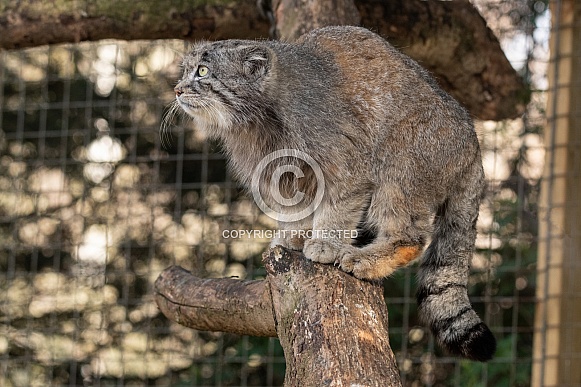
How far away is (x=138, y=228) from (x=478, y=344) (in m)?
3.38

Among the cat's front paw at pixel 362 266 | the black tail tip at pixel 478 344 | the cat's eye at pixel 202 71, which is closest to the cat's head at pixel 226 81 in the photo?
the cat's eye at pixel 202 71

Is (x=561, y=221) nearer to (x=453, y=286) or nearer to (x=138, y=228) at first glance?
(x=453, y=286)

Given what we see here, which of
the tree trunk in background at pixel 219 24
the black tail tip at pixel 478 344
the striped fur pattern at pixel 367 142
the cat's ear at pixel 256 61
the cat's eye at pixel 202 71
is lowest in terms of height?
the black tail tip at pixel 478 344

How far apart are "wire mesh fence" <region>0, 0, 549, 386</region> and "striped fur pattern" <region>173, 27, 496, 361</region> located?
1.98 meters

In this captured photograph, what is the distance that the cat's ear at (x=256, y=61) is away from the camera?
130 inches

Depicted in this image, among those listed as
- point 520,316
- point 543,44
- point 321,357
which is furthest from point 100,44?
point 321,357

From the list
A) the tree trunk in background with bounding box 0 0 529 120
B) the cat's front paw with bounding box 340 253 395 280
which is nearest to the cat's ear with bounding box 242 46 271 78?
the cat's front paw with bounding box 340 253 395 280

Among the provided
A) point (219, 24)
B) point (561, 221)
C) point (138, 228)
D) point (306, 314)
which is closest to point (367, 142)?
point (306, 314)

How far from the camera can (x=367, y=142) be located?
3.27 meters

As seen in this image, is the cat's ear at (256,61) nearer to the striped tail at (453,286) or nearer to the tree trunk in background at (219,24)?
the striped tail at (453,286)

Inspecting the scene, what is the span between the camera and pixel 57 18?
15.0 feet

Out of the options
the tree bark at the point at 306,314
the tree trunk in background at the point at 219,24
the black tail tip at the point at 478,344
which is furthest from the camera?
the tree trunk in background at the point at 219,24

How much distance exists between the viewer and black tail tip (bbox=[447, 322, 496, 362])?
119 inches

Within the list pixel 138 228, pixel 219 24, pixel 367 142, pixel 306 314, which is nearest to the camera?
pixel 306 314
